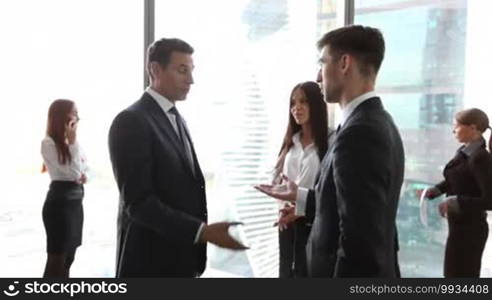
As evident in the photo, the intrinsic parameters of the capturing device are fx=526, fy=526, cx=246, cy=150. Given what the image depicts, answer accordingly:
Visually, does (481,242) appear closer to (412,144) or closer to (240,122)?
(412,144)

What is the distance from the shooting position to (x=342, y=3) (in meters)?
4.30

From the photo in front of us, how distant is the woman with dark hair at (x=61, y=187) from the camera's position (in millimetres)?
3402

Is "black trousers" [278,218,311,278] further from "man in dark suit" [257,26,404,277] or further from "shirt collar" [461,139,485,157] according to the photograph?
"shirt collar" [461,139,485,157]

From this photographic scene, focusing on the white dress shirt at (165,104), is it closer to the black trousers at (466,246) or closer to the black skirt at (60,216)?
the black skirt at (60,216)

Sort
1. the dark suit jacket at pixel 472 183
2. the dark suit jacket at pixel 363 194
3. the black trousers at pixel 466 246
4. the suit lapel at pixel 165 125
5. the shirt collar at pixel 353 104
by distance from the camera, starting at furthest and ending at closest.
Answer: the black trousers at pixel 466 246
the dark suit jacket at pixel 472 183
the suit lapel at pixel 165 125
the shirt collar at pixel 353 104
the dark suit jacket at pixel 363 194

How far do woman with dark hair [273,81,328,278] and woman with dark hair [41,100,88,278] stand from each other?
143 centimetres

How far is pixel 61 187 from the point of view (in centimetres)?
342

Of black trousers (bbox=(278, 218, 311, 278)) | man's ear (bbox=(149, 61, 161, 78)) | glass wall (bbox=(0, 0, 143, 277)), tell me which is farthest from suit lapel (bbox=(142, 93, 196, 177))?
glass wall (bbox=(0, 0, 143, 277))

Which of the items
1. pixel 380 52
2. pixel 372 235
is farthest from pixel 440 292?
pixel 380 52

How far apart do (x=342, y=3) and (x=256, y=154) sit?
1425 mm

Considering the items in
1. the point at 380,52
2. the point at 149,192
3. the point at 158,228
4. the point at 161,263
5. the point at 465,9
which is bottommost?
the point at 161,263

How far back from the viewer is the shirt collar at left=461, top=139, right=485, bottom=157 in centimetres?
325
